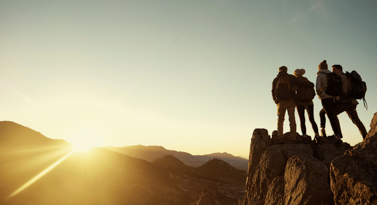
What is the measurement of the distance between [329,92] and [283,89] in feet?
4.63

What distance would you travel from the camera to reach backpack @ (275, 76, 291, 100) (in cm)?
772

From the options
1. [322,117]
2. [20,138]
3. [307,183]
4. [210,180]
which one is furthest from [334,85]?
[210,180]

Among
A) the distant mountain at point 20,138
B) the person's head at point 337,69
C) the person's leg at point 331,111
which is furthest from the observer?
the distant mountain at point 20,138

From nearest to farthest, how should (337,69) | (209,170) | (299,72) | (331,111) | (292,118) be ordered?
(331,111) → (337,69) → (292,118) → (299,72) → (209,170)

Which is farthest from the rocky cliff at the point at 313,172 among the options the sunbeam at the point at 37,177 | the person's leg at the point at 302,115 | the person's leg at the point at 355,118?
the sunbeam at the point at 37,177

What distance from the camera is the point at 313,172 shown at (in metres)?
4.82

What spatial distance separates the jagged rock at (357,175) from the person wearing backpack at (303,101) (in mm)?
4288

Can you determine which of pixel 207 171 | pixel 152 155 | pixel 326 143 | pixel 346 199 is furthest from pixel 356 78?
pixel 152 155

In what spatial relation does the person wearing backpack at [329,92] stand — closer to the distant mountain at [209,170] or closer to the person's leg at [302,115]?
the person's leg at [302,115]

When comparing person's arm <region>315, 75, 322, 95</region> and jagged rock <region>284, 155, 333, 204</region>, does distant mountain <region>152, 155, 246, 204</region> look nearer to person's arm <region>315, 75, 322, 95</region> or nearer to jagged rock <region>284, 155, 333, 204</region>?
person's arm <region>315, 75, 322, 95</region>

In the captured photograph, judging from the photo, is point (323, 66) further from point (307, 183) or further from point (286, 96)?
point (307, 183)

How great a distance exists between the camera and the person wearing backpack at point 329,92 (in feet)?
22.2

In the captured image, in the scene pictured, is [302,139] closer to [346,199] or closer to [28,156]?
[346,199]

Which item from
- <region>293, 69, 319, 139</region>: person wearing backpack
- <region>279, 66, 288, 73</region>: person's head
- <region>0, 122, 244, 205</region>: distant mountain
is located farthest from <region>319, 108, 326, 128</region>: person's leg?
<region>0, 122, 244, 205</region>: distant mountain
